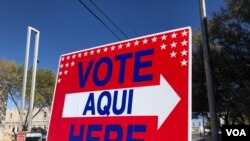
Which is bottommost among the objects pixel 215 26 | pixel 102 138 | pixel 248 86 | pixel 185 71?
pixel 102 138

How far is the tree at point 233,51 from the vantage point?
14.3 metres

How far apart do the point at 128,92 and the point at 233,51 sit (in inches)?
529

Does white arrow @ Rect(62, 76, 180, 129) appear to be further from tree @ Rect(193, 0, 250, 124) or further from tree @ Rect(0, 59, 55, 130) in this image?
tree @ Rect(0, 59, 55, 130)

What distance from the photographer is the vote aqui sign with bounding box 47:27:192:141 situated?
2.25m

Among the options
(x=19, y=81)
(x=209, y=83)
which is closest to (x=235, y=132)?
(x=209, y=83)

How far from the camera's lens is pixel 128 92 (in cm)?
247

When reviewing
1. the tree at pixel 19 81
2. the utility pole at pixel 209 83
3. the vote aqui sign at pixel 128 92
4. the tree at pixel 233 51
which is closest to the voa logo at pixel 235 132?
the utility pole at pixel 209 83

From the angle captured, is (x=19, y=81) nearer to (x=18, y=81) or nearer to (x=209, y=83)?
(x=18, y=81)

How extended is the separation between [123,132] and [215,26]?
14468 millimetres

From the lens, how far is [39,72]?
162 feet

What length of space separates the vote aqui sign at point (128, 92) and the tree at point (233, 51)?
38.0 feet

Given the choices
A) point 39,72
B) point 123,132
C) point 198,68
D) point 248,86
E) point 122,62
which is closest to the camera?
point 123,132

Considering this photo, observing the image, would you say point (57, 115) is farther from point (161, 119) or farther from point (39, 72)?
point (39, 72)

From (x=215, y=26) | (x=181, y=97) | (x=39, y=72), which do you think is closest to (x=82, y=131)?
(x=181, y=97)
